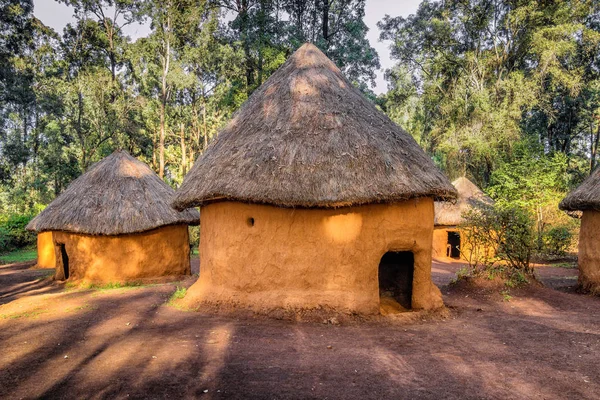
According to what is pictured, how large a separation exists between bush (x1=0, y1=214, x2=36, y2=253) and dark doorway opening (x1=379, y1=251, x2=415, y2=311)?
20814 mm

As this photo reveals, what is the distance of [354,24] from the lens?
20.8 meters

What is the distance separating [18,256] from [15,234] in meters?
3.31

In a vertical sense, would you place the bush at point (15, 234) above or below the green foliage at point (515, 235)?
below

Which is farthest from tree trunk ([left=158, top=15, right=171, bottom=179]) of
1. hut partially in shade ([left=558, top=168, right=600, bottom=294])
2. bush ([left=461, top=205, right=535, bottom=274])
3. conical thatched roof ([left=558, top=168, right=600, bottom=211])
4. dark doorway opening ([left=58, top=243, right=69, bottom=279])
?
hut partially in shade ([left=558, top=168, right=600, bottom=294])

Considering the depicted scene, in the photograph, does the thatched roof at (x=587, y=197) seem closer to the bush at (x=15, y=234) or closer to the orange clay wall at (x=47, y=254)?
the orange clay wall at (x=47, y=254)

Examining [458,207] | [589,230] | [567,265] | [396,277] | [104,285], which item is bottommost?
[567,265]

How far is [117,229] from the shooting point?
34.9 feet

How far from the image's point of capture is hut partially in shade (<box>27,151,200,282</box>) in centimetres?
1090

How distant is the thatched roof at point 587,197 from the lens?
9.35 meters

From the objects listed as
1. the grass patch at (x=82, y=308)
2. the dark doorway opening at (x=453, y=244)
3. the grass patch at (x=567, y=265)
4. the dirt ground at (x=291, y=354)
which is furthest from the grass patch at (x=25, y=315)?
the dark doorway opening at (x=453, y=244)

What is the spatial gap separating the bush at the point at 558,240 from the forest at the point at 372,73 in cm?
16

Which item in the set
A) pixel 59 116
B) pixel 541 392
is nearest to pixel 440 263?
pixel 541 392

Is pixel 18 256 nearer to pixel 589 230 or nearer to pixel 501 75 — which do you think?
pixel 589 230

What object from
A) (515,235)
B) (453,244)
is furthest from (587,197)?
(453,244)
